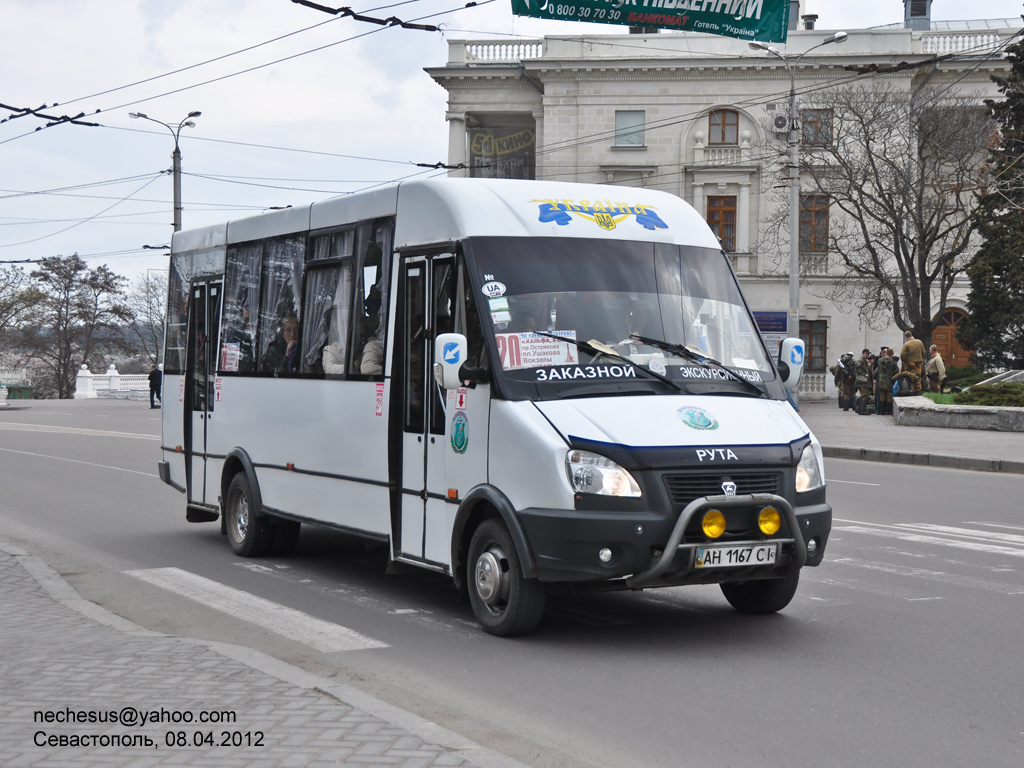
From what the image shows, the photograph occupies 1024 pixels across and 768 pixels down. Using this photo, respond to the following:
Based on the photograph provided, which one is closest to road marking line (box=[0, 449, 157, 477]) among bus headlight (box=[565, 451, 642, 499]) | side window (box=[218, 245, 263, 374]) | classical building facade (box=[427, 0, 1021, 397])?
side window (box=[218, 245, 263, 374])

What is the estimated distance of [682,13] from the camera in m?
15.8

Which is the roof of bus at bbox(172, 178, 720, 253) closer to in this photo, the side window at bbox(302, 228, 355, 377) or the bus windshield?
the bus windshield

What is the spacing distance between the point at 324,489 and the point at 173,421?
139 inches

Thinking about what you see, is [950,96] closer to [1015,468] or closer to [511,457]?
[1015,468]

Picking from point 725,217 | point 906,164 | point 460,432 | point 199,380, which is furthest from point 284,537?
point 725,217

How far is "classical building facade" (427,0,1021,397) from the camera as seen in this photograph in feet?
174

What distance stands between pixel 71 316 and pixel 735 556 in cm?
8121

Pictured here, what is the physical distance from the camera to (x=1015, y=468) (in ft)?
63.4

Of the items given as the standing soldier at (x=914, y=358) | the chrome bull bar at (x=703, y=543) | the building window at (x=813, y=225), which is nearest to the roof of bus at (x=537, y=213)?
the chrome bull bar at (x=703, y=543)

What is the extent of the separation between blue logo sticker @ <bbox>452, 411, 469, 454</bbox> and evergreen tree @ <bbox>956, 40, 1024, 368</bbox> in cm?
A: 3240

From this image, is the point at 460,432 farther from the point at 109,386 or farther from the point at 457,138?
the point at 109,386

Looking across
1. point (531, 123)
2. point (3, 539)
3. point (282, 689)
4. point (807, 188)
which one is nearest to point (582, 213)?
point (282, 689)

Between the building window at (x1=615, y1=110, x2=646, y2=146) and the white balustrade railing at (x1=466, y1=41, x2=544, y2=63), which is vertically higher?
the white balustrade railing at (x1=466, y1=41, x2=544, y2=63)

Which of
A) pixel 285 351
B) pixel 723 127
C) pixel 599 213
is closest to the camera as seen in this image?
pixel 599 213
